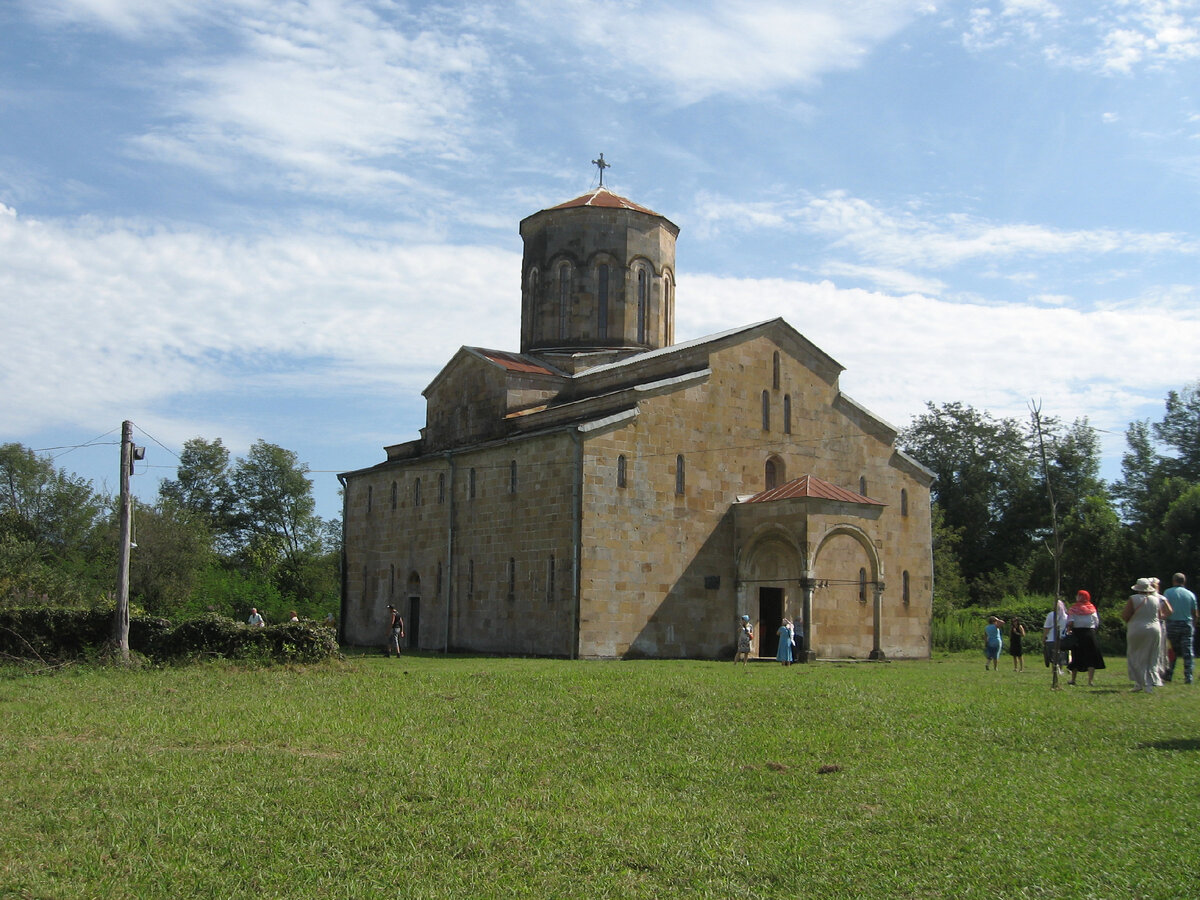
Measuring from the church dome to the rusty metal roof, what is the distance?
80cm

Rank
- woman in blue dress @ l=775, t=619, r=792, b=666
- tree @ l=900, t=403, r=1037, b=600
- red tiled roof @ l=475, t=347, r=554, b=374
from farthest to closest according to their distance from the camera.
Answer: tree @ l=900, t=403, r=1037, b=600
red tiled roof @ l=475, t=347, r=554, b=374
woman in blue dress @ l=775, t=619, r=792, b=666

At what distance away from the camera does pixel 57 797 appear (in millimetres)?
8469

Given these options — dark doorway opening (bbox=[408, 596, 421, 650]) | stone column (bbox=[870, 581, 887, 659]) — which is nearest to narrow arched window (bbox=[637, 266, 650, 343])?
dark doorway opening (bbox=[408, 596, 421, 650])

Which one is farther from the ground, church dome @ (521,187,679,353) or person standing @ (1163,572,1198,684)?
church dome @ (521,187,679,353)

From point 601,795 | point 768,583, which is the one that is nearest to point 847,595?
point 768,583

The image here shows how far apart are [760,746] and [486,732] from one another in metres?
2.83

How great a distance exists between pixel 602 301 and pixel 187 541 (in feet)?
83.4

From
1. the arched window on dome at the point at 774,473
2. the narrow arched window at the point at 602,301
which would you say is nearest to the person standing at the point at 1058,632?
the arched window on dome at the point at 774,473

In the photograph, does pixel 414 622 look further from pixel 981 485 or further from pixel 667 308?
pixel 981 485

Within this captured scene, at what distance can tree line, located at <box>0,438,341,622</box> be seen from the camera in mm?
41156

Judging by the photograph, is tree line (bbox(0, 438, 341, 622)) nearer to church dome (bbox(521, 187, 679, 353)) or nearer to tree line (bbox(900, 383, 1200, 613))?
church dome (bbox(521, 187, 679, 353))

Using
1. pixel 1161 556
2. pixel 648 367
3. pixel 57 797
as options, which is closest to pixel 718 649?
pixel 648 367

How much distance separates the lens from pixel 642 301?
3095 centimetres

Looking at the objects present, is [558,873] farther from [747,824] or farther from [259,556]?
[259,556]
